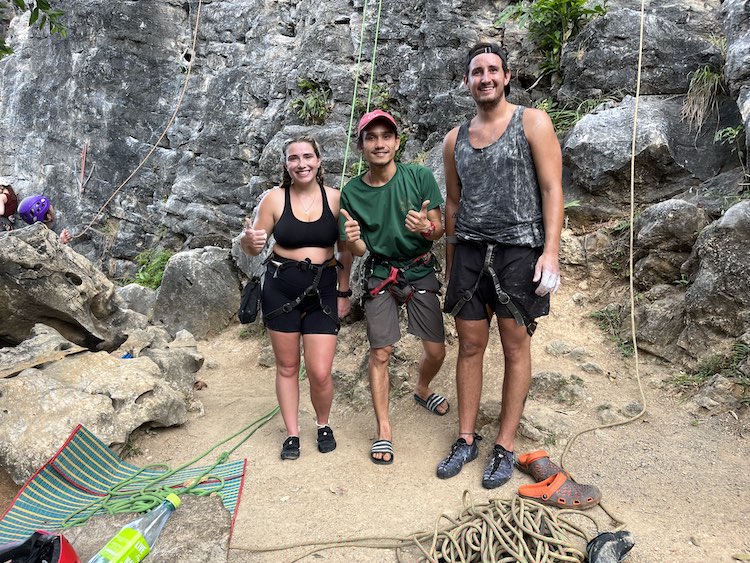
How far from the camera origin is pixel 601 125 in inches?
227

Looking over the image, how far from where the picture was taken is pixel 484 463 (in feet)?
11.9

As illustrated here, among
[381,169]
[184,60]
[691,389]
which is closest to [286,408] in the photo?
[381,169]

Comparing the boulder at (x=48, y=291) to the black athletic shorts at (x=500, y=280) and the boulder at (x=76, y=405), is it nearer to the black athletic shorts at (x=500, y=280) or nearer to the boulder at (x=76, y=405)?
the boulder at (x=76, y=405)

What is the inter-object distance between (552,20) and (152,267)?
7.94 meters

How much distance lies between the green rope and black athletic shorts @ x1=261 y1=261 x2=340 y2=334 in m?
1.12

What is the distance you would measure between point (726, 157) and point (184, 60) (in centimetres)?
1054

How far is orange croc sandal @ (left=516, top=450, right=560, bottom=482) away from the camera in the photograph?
325 cm

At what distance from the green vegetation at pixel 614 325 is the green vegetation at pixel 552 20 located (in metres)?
3.38

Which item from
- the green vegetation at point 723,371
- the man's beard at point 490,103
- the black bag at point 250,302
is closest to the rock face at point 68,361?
the black bag at point 250,302

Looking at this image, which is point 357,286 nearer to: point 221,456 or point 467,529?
point 221,456

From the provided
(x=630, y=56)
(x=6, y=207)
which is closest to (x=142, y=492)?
(x=6, y=207)

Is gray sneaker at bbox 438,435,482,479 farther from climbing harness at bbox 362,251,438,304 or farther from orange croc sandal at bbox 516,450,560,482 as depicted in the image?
climbing harness at bbox 362,251,438,304

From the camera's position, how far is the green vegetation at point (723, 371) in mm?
3859

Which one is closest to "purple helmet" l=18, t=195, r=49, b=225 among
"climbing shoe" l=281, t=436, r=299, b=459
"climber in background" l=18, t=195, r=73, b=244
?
"climber in background" l=18, t=195, r=73, b=244
